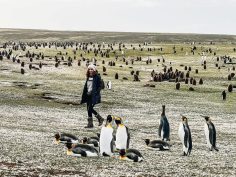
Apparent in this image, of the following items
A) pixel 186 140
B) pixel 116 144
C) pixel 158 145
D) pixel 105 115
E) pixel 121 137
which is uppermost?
pixel 121 137

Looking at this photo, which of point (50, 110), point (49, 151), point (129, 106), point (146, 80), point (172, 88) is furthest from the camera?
point (146, 80)

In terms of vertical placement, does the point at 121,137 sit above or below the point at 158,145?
above

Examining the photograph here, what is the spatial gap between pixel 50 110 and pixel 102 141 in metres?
17.8

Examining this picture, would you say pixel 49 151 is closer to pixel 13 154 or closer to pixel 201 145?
pixel 13 154

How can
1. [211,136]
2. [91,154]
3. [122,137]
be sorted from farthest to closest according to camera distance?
[211,136]
[122,137]
[91,154]

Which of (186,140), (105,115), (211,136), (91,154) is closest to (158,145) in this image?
(186,140)

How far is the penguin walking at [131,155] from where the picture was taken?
1948 centimetres

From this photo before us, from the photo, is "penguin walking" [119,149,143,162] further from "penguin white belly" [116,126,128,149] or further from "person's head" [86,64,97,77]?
"person's head" [86,64,97,77]

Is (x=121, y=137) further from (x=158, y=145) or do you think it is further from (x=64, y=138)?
(x=64, y=138)

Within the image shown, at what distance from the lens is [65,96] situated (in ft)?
154

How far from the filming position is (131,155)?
19531mm

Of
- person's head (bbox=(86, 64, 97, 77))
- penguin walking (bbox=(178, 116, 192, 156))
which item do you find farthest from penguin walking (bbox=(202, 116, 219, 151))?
person's head (bbox=(86, 64, 97, 77))


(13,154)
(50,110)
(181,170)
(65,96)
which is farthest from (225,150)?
(65,96)

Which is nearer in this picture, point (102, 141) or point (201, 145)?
point (102, 141)
